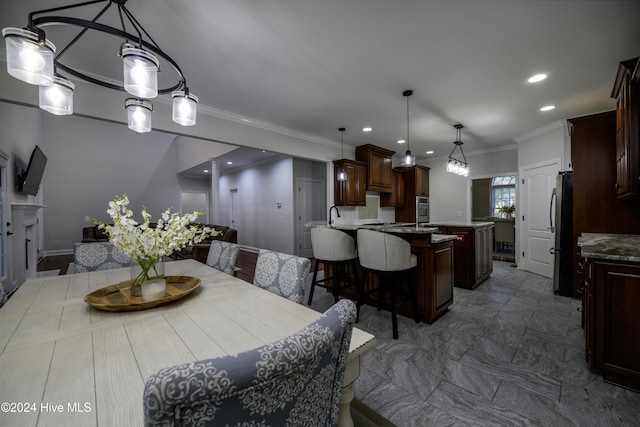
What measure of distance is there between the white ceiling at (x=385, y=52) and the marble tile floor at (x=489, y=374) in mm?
2570

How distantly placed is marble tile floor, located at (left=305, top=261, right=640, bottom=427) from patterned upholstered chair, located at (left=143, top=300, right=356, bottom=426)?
117 centimetres

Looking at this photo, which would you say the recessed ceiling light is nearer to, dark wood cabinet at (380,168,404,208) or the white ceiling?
the white ceiling

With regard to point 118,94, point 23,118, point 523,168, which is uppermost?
point 23,118

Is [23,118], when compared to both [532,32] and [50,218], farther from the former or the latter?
[532,32]

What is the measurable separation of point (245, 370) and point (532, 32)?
2934mm

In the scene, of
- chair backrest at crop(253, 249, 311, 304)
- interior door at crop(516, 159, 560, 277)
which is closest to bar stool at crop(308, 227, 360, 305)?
chair backrest at crop(253, 249, 311, 304)

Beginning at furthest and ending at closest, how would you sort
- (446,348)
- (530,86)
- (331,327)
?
(530,86) → (446,348) → (331,327)

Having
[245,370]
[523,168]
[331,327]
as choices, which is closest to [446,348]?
[331,327]

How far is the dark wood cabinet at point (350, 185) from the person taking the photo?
4.90m

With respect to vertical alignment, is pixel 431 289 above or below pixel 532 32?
below

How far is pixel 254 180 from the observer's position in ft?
24.6

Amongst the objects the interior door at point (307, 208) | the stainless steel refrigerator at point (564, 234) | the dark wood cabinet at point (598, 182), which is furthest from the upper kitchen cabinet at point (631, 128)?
the interior door at point (307, 208)

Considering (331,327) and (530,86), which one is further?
(530,86)

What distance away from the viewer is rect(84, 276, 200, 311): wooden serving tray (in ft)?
3.88
